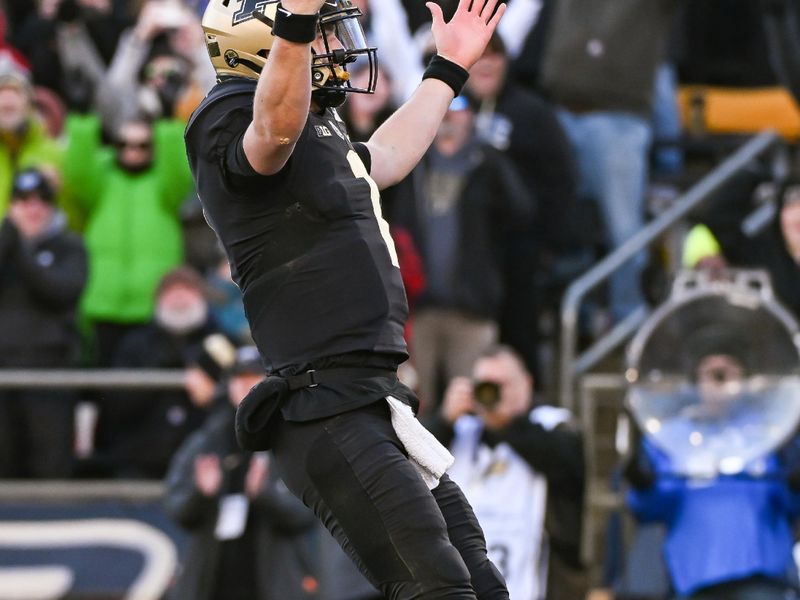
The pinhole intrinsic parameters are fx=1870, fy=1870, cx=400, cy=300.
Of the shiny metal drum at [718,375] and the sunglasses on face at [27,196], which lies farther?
the sunglasses on face at [27,196]

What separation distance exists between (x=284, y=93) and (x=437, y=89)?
1.03m

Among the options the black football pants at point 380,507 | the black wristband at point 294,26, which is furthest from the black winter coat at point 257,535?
the black wristband at point 294,26

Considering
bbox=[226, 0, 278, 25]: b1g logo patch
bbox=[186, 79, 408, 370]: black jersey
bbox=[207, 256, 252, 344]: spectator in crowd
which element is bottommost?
bbox=[207, 256, 252, 344]: spectator in crowd

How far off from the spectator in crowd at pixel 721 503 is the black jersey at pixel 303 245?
3747 millimetres

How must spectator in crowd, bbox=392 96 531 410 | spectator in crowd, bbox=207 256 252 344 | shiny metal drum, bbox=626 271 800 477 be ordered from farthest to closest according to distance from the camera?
1. spectator in crowd, bbox=207 256 252 344
2. spectator in crowd, bbox=392 96 531 410
3. shiny metal drum, bbox=626 271 800 477

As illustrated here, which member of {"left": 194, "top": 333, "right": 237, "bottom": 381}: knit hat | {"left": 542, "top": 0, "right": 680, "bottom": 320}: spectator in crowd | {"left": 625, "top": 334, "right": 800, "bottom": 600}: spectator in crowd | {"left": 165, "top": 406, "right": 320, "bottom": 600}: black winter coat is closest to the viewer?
{"left": 625, "top": 334, "right": 800, "bottom": 600}: spectator in crowd

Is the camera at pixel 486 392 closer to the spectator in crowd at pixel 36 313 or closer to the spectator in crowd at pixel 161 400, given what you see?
the spectator in crowd at pixel 161 400

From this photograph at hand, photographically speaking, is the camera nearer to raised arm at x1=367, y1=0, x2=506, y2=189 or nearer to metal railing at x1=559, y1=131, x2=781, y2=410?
metal railing at x1=559, y1=131, x2=781, y2=410

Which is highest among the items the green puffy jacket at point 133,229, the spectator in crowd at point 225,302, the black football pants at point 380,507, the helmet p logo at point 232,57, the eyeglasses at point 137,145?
the helmet p logo at point 232,57

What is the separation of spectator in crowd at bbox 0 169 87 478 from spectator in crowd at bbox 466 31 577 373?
89.0 inches

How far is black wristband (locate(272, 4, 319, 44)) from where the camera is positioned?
14.1 feet

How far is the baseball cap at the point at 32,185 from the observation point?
988cm

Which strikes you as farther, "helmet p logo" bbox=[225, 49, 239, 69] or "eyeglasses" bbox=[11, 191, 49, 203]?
"eyeglasses" bbox=[11, 191, 49, 203]

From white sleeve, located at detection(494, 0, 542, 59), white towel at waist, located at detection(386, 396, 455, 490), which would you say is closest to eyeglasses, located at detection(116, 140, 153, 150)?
white sleeve, located at detection(494, 0, 542, 59)
